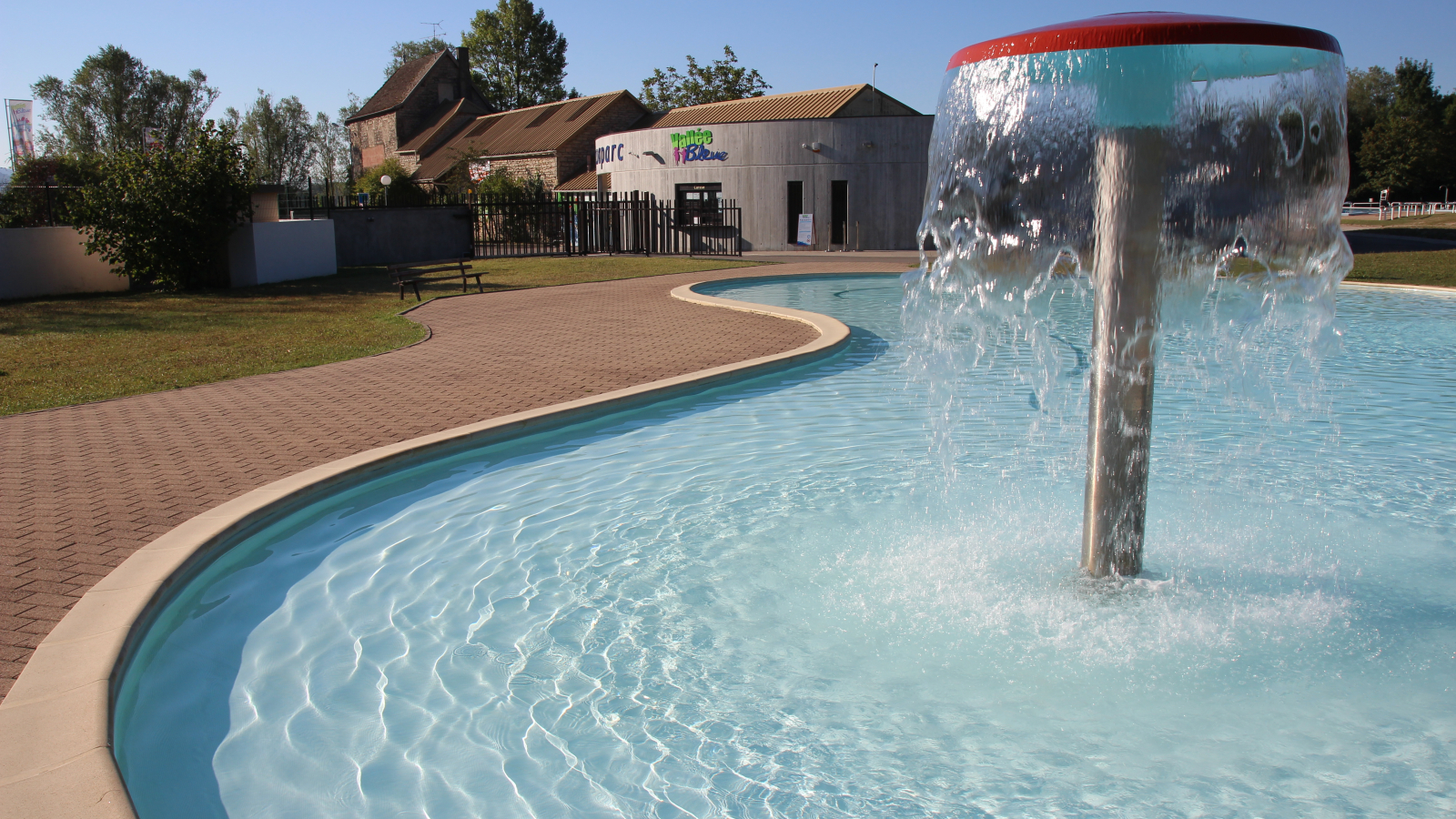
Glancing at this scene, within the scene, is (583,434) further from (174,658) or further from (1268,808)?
Answer: (1268,808)

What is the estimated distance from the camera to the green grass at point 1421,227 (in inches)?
1442

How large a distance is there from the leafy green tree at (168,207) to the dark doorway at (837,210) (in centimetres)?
1984

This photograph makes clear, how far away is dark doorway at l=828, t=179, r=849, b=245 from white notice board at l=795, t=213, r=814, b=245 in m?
0.73

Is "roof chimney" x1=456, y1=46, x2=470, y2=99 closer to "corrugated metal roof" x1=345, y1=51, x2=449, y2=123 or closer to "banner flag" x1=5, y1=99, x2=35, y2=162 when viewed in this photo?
"corrugated metal roof" x1=345, y1=51, x2=449, y2=123

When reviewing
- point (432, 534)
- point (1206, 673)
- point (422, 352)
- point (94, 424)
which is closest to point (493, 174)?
point (422, 352)

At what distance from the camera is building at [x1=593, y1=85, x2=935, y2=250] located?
33375 millimetres

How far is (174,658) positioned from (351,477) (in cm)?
223

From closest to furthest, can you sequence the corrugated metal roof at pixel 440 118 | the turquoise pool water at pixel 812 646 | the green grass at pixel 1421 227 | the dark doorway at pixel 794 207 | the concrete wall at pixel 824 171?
1. the turquoise pool water at pixel 812 646
2. the concrete wall at pixel 824 171
3. the dark doorway at pixel 794 207
4. the green grass at pixel 1421 227
5. the corrugated metal roof at pixel 440 118

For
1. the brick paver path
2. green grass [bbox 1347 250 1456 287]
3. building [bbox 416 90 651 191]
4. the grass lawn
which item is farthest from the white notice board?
the brick paver path

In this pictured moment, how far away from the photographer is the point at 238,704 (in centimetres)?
400

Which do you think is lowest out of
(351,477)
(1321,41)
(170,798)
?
(170,798)

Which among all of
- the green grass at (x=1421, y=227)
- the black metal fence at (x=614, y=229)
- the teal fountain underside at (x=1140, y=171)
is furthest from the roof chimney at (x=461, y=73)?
the teal fountain underside at (x=1140, y=171)

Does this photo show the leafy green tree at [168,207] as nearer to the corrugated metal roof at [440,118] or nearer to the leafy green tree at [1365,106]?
the corrugated metal roof at [440,118]

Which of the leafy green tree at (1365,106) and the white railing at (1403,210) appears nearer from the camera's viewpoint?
the white railing at (1403,210)
